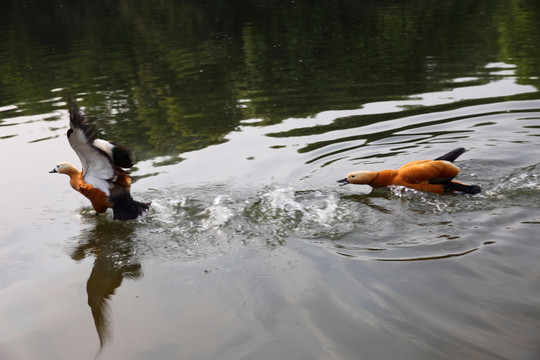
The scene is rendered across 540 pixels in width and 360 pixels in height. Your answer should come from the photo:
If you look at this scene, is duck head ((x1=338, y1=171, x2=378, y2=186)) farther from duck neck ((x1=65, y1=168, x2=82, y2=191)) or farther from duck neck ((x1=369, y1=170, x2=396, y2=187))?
duck neck ((x1=65, y1=168, x2=82, y2=191))

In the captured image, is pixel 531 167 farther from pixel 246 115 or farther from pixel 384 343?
pixel 246 115

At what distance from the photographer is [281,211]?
6.01 m

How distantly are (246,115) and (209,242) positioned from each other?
4.48 m

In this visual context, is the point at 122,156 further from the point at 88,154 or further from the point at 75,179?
the point at 75,179

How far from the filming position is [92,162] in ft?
19.6

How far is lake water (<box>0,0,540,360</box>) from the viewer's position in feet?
13.5

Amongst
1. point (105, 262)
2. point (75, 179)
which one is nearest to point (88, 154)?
point (75, 179)

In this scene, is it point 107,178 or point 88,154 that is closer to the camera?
point 88,154

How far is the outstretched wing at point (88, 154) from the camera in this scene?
5449 mm

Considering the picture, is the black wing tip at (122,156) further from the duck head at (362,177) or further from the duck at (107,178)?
the duck head at (362,177)

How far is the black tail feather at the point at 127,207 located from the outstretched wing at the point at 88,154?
0.55 ft

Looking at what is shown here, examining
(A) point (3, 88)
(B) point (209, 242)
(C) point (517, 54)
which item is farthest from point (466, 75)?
(A) point (3, 88)

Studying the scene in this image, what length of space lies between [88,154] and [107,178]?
0.42m

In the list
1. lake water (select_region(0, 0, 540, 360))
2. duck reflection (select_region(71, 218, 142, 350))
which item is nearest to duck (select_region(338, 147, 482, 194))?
lake water (select_region(0, 0, 540, 360))
